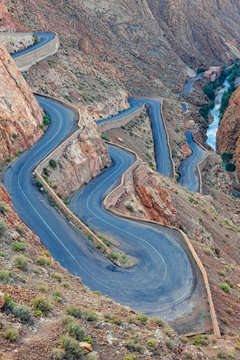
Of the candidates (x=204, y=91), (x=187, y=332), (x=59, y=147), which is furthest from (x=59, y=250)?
(x=204, y=91)

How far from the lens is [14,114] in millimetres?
24562

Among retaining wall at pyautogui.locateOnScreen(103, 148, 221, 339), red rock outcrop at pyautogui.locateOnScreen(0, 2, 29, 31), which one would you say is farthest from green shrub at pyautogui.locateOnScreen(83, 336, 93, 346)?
red rock outcrop at pyautogui.locateOnScreen(0, 2, 29, 31)

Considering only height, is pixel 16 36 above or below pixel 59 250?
above

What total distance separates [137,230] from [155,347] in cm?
1192

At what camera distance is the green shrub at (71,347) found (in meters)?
8.13

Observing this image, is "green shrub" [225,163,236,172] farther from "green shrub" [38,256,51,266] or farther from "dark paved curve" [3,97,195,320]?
"green shrub" [38,256,51,266]

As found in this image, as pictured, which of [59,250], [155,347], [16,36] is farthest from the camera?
[16,36]

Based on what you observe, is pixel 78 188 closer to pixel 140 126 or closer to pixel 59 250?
pixel 59 250

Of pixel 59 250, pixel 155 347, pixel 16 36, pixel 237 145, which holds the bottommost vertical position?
pixel 237 145

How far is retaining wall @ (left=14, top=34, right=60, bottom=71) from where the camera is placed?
1688 inches

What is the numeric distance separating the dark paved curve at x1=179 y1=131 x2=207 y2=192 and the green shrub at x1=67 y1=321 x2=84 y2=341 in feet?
118

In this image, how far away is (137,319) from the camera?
1154 cm

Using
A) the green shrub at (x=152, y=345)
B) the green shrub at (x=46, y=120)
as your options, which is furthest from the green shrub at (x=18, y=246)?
the green shrub at (x=46, y=120)

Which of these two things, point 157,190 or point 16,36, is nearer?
point 157,190
